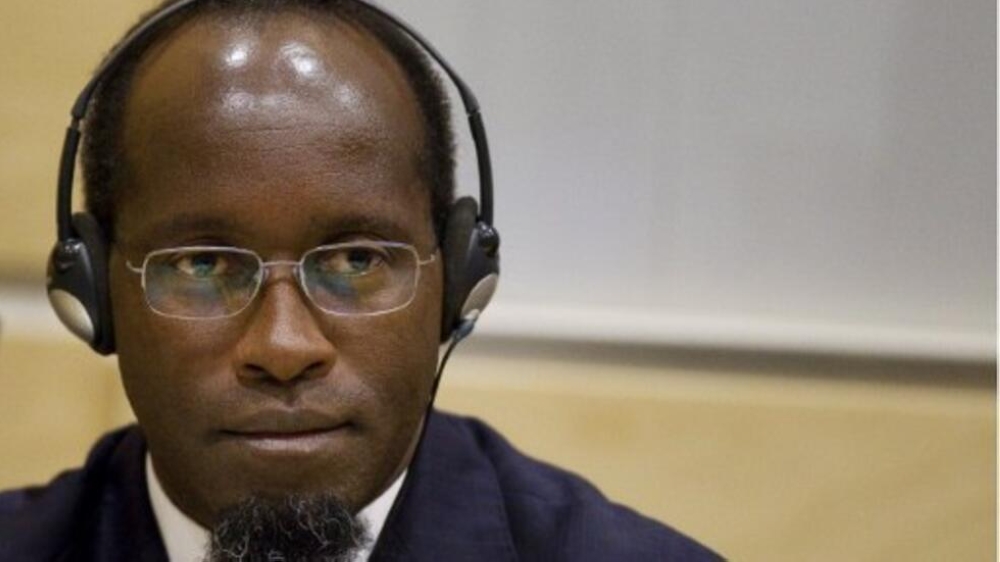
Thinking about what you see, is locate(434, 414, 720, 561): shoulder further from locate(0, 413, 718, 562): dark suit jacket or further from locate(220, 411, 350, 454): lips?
locate(220, 411, 350, 454): lips

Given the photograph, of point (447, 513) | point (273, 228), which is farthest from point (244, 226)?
point (447, 513)

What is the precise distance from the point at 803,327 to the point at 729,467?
0.13 metres

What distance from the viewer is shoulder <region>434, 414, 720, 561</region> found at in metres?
1.08

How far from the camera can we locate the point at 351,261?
0.97m

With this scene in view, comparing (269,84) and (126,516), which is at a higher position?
(269,84)

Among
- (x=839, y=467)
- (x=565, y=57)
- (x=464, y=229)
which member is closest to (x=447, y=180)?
(x=464, y=229)

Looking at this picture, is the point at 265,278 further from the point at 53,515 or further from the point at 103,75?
the point at 53,515

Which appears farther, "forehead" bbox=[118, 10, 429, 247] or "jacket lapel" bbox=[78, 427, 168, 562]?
"jacket lapel" bbox=[78, 427, 168, 562]

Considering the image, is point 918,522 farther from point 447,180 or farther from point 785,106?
point 447,180

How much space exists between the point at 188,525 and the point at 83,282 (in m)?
0.17

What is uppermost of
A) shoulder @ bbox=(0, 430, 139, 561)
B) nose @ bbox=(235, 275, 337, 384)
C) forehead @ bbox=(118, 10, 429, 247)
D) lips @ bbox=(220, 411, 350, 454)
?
forehead @ bbox=(118, 10, 429, 247)

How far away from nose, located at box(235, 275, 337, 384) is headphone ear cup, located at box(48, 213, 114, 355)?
11 cm

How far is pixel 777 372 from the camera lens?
4.66ft

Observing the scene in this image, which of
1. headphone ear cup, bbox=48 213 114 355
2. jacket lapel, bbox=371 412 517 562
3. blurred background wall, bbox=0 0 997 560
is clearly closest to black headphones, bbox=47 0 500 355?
headphone ear cup, bbox=48 213 114 355
